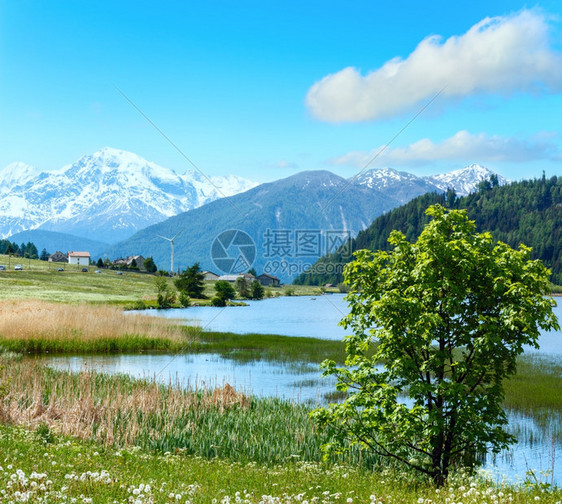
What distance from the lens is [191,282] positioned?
356 feet

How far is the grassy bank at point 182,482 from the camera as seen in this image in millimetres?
9227

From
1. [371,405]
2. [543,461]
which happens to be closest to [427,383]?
[371,405]

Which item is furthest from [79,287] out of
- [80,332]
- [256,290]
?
[80,332]

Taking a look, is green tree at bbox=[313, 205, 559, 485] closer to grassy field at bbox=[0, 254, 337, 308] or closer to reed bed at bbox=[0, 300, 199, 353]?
reed bed at bbox=[0, 300, 199, 353]

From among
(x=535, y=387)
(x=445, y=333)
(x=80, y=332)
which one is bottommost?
(x=535, y=387)

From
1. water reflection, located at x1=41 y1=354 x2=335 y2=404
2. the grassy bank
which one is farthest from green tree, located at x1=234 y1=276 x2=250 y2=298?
the grassy bank

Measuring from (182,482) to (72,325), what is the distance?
34.9 metres

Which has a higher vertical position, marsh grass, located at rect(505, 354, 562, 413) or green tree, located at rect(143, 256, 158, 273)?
green tree, located at rect(143, 256, 158, 273)

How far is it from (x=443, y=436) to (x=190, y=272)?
327 feet

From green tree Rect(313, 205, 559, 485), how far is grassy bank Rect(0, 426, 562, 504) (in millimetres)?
1100

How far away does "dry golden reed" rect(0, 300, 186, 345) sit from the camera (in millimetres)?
40156

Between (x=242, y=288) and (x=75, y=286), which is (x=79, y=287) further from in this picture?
(x=242, y=288)

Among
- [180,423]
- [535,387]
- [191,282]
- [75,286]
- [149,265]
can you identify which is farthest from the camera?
[149,265]

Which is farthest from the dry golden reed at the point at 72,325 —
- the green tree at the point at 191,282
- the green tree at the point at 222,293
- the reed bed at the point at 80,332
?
the green tree at the point at 191,282
